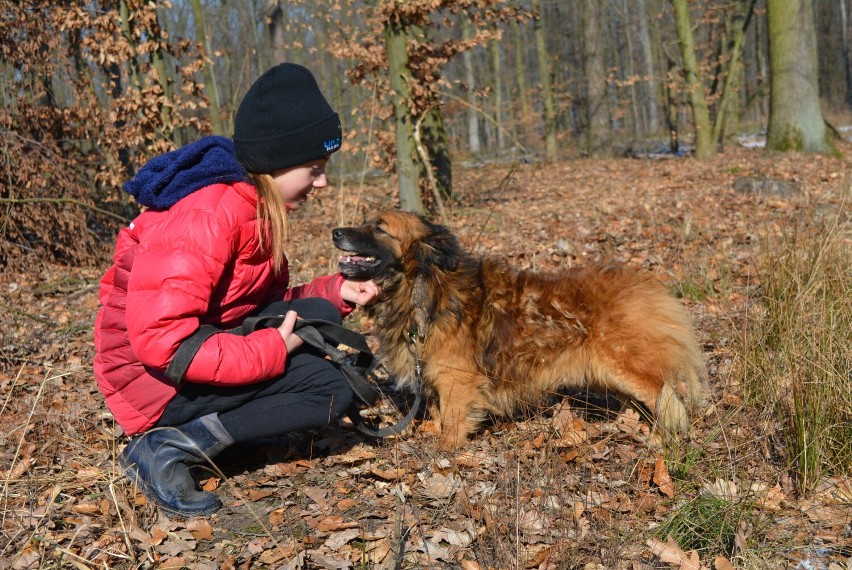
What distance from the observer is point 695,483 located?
9.41 feet

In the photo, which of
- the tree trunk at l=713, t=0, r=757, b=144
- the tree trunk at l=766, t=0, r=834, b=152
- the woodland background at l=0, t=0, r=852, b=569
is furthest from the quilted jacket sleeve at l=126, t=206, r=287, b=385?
the tree trunk at l=713, t=0, r=757, b=144

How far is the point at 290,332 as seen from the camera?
10.5 feet

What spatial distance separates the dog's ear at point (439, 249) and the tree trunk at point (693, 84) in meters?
16.4

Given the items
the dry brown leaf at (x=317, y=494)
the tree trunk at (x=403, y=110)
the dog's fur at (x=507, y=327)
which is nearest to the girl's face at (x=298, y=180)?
the dog's fur at (x=507, y=327)

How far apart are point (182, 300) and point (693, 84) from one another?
1825 centimetres

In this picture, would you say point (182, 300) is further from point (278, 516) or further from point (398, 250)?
point (398, 250)

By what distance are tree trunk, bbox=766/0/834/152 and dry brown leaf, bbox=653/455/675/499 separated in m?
14.0

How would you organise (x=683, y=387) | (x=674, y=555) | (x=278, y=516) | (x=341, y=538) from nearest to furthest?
(x=674, y=555), (x=341, y=538), (x=278, y=516), (x=683, y=387)

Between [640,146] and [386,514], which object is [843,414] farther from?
[640,146]

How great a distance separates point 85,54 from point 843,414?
9257mm

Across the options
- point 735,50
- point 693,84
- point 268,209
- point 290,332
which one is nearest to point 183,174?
point 268,209

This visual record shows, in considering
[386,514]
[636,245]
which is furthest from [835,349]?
[636,245]

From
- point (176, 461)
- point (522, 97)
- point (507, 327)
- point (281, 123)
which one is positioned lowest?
point (522, 97)

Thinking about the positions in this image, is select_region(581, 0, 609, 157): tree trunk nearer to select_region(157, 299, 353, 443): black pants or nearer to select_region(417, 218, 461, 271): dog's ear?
select_region(417, 218, 461, 271): dog's ear
